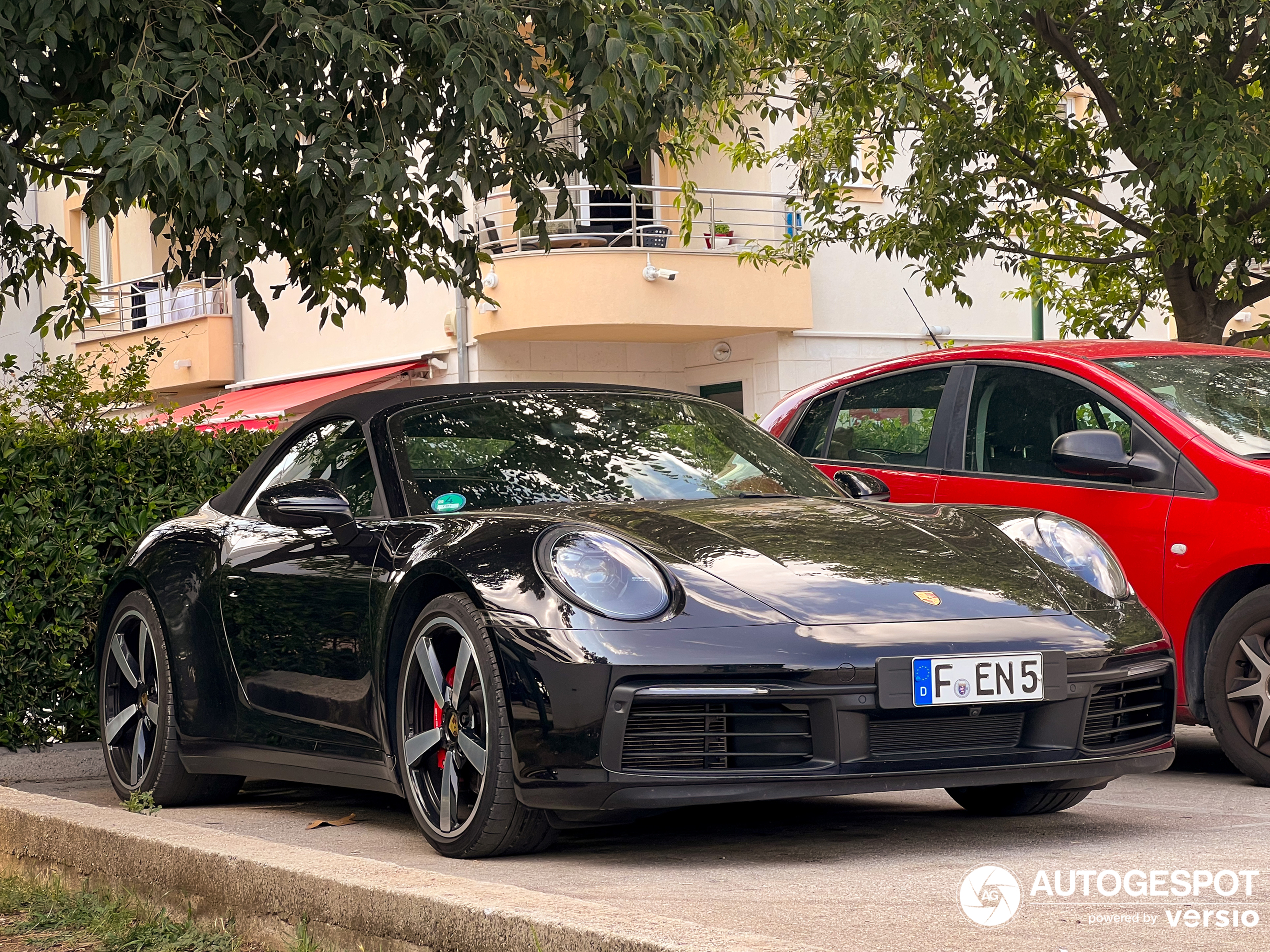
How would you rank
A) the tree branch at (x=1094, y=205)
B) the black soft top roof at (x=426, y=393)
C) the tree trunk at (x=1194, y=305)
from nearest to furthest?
the black soft top roof at (x=426, y=393) → the tree trunk at (x=1194, y=305) → the tree branch at (x=1094, y=205)

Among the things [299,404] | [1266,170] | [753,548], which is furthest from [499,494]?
[299,404]

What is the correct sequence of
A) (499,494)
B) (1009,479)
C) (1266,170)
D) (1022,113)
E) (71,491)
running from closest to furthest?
1. (499,494)
2. (1009,479)
3. (71,491)
4. (1266,170)
5. (1022,113)

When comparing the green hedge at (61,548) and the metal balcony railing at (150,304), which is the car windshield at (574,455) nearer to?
the green hedge at (61,548)

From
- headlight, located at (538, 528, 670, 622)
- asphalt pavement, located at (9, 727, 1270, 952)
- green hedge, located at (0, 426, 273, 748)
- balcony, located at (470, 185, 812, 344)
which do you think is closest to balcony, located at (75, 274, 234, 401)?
balcony, located at (470, 185, 812, 344)

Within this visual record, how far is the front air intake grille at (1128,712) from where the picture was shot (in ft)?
15.1

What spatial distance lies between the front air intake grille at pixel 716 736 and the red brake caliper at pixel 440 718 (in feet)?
2.00

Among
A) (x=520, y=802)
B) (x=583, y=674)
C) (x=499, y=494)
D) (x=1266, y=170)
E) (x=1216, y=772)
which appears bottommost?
(x=1216, y=772)

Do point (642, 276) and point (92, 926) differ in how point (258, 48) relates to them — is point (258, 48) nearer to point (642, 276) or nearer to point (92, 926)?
point (92, 926)

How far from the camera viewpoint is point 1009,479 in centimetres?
686

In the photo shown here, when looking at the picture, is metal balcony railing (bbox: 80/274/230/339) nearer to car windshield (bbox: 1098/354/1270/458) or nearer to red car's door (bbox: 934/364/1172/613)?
red car's door (bbox: 934/364/1172/613)

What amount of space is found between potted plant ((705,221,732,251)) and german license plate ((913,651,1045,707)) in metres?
19.6

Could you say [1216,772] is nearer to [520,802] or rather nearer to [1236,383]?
[1236,383]

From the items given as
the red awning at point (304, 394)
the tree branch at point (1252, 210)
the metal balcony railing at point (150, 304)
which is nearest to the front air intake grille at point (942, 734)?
the tree branch at point (1252, 210)

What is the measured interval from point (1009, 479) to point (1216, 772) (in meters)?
1.34
